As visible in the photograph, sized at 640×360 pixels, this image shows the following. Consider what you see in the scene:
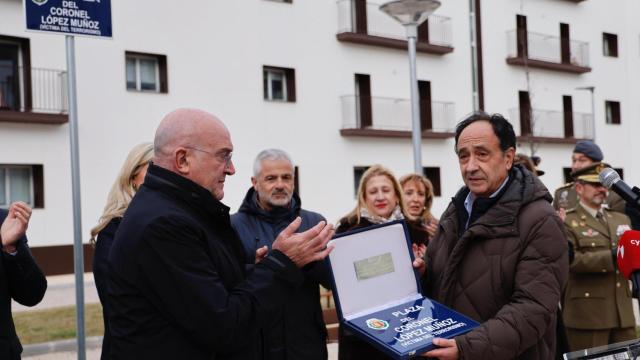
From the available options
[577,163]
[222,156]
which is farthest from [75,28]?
[577,163]

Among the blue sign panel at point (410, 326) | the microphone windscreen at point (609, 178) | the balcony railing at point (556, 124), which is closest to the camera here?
the microphone windscreen at point (609, 178)

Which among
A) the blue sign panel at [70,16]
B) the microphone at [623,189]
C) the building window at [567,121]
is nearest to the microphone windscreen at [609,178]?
the microphone at [623,189]

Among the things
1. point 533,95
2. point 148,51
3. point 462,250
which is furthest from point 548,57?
point 462,250

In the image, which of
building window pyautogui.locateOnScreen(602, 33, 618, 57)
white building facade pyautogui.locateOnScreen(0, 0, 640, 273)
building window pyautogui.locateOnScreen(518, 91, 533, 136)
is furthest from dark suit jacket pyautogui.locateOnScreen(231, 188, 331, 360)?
building window pyautogui.locateOnScreen(602, 33, 618, 57)

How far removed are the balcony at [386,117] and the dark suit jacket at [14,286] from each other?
1931cm

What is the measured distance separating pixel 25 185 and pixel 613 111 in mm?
25842

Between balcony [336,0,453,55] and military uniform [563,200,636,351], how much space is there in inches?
703

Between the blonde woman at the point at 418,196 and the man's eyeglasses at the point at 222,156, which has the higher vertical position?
the man's eyeglasses at the point at 222,156

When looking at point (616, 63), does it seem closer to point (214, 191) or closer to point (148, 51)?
point (148, 51)

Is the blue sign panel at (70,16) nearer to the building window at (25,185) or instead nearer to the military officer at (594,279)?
the military officer at (594,279)

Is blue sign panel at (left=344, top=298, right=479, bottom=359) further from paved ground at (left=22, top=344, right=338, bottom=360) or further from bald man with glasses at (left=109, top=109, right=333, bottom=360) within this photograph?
paved ground at (left=22, top=344, right=338, bottom=360)

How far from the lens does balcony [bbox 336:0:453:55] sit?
23203 mm

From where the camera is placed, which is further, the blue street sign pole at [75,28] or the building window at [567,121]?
the building window at [567,121]

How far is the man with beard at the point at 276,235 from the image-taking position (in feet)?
13.7
